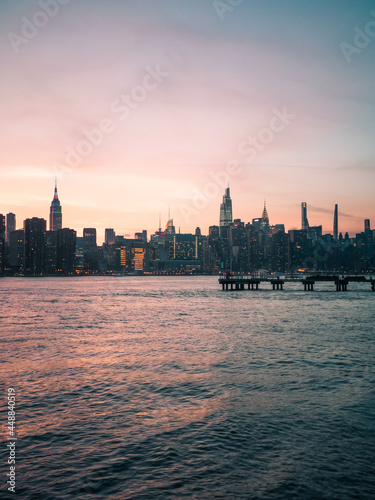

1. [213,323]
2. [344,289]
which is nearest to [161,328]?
[213,323]

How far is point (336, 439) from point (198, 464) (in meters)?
6.24

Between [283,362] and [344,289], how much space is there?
145139mm

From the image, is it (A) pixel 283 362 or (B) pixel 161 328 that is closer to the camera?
(A) pixel 283 362

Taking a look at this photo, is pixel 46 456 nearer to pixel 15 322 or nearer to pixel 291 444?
pixel 291 444

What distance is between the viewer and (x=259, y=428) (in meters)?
18.8

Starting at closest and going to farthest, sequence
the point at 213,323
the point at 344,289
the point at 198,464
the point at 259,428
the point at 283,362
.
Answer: the point at 198,464
the point at 259,428
the point at 283,362
the point at 213,323
the point at 344,289

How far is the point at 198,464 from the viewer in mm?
15086

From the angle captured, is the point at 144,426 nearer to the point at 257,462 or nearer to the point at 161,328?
the point at 257,462

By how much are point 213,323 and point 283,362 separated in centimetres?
2960

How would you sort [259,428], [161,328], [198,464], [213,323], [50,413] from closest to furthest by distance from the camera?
[198,464]
[259,428]
[50,413]
[161,328]
[213,323]

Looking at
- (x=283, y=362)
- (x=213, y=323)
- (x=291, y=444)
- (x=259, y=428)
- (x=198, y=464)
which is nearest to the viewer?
(x=198, y=464)

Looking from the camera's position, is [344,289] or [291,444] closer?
[291,444]

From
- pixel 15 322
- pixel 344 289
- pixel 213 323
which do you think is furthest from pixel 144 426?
pixel 344 289

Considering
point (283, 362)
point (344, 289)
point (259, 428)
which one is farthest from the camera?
point (344, 289)
